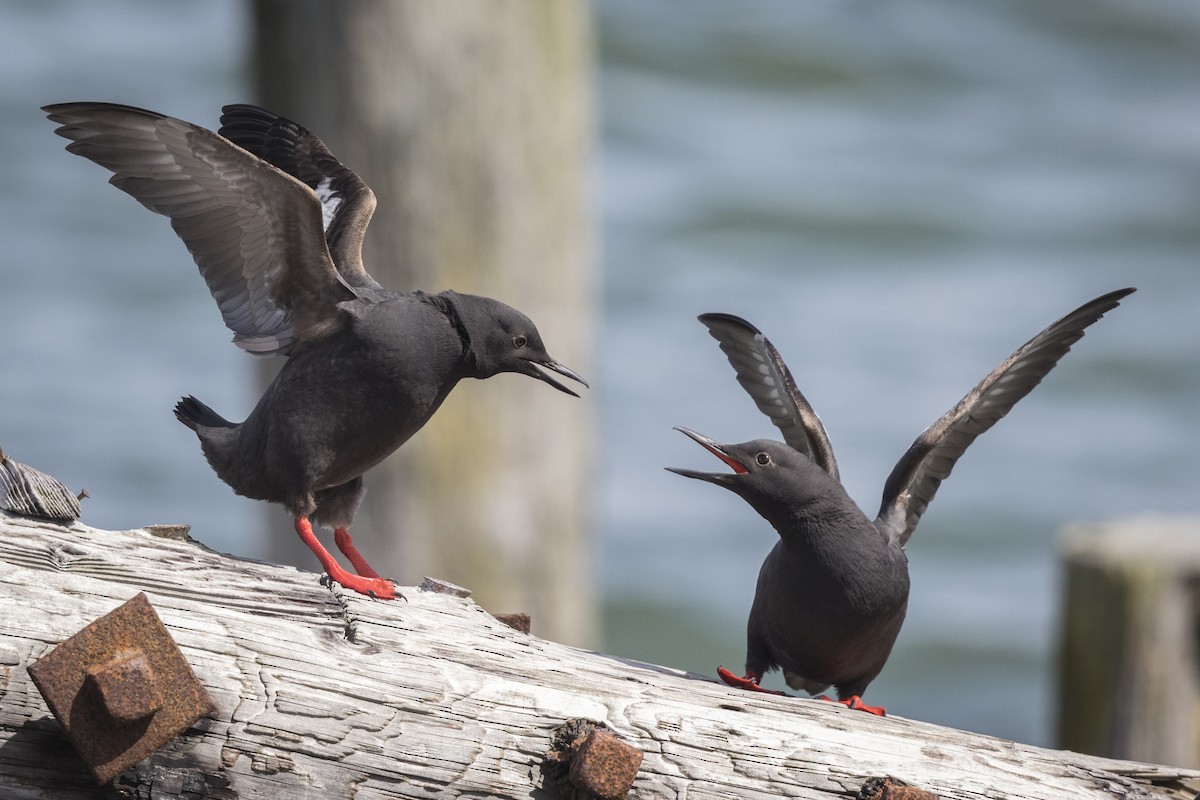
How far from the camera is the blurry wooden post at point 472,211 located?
5547 mm

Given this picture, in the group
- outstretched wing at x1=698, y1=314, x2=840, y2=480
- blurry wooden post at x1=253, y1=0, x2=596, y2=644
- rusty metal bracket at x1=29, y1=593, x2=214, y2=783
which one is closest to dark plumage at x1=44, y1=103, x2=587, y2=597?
outstretched wing at x1=698, y1=314, x2=840, y2=480

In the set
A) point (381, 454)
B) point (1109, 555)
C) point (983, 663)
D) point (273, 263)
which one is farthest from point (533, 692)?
point (983, 663)

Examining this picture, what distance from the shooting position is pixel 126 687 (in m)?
2.52

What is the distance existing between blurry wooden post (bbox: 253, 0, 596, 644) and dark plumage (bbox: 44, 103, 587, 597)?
1997mm

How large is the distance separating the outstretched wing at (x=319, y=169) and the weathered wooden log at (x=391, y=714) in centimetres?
117

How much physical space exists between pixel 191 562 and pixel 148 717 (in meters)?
0.46

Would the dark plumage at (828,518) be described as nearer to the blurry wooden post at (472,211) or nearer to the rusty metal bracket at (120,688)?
the rusty metal bracket at (120,688)

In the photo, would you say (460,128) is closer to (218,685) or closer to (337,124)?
(337,124)

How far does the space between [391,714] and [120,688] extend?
52 cm

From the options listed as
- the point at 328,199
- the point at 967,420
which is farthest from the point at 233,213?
the point at 967,420

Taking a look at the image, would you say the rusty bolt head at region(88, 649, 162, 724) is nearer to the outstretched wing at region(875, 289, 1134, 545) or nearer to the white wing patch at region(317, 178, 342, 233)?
the white wing patch at region(317, 178, 342, 233)

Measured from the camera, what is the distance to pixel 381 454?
3570 millimetres

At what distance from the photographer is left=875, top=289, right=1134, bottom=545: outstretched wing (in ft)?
12.3

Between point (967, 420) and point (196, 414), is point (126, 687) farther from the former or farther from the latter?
point (967, 420)
